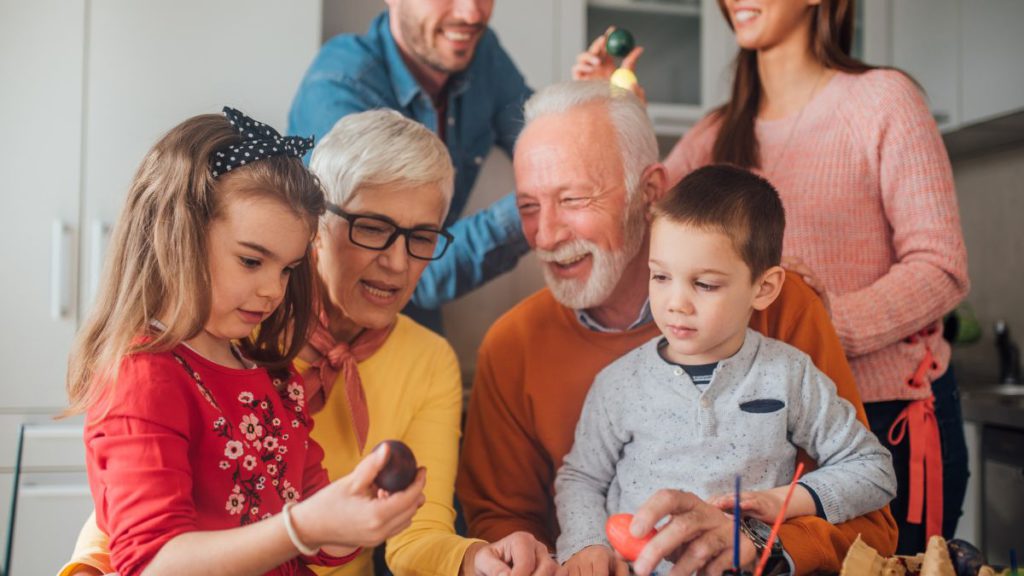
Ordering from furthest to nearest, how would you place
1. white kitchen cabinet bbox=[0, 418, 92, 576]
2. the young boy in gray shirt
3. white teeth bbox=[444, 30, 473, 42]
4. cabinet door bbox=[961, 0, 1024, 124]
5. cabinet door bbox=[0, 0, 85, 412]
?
cabinet door bbox=[961, 0, 1024, 124], cabinet door bbox=[0, 0, 85, 412], white kitchen cabinet bbox=[0, 418, 92, 576], white teeth bbox=[444, 30, 473, 42], the young boy in gray shirt

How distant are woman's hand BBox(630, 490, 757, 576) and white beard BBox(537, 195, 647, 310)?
0.36 m

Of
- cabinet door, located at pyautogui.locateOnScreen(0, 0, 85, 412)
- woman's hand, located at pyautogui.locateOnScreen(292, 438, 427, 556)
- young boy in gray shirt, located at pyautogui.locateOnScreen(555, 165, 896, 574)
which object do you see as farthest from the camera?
cabinet door, located at pyautogui.locateOnScreen(0, 0, 85, 412)

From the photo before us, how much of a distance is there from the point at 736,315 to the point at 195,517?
1.80 feet

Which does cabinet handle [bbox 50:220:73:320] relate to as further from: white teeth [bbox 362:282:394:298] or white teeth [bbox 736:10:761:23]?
white teeth [bbox 736:10:761:23]

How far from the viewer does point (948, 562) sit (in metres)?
0.80

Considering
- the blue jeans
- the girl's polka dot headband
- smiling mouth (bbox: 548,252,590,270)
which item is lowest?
the blue jeans

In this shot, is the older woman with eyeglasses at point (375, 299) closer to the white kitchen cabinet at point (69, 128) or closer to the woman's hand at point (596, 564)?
the woman's hand at point (596, 564)

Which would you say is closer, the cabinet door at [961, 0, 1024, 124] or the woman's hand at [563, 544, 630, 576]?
the woman's hand at [563, 544, 630, 576]

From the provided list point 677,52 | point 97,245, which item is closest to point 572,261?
point 97,245

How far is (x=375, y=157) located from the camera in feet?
3.36

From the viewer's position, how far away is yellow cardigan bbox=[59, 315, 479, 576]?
1023 millimetres

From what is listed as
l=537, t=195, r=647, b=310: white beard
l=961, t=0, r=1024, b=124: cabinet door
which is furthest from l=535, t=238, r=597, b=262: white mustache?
l=961, t=0, r=1024, b=124: cabinet door

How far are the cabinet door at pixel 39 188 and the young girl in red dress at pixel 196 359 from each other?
1.34 meters

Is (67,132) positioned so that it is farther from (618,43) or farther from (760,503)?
(760,503)
